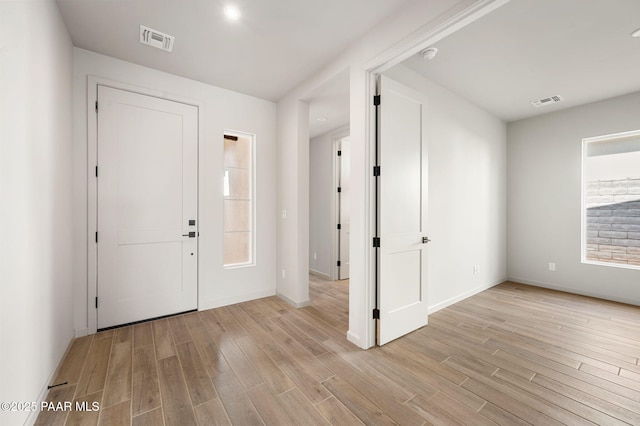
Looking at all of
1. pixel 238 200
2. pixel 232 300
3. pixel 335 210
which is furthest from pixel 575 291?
pixel 238 200

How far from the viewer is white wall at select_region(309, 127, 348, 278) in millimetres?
4973

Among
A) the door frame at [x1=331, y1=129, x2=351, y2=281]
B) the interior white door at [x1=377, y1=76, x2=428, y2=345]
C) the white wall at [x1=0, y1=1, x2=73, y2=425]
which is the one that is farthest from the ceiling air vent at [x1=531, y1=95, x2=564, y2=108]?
the white wall at [x1=0, y1=1, x2=73, y2=425]

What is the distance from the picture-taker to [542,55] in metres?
2.72

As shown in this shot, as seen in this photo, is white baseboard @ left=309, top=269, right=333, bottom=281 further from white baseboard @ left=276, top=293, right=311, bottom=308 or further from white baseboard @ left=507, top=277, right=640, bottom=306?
white baseboard @ left=507, top=277, right=640, bottom=306

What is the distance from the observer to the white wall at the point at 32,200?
1296 millimetres

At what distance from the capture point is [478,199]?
406 centimetres

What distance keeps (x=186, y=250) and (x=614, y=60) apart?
5125mm

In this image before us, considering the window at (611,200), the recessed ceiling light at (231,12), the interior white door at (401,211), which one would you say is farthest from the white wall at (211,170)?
the window at (611,200)

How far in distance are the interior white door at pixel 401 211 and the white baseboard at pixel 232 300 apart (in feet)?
6.17

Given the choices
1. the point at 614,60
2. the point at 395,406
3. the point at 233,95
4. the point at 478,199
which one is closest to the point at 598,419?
the point at 395,406

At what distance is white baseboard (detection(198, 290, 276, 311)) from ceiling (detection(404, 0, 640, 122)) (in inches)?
133

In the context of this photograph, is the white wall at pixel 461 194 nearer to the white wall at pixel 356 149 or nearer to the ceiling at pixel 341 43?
the ceiling at pixel 341 43

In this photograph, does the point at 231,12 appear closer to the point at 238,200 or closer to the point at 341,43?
the point at 341,43

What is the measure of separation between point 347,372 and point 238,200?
2517 mm
